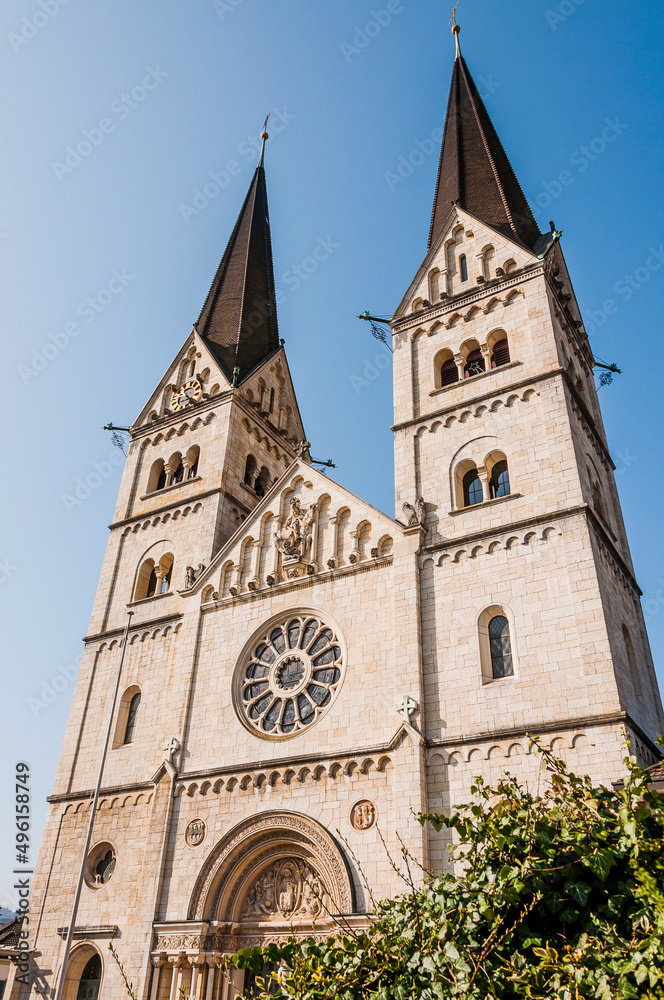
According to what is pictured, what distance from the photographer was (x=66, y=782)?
20719 millimetres

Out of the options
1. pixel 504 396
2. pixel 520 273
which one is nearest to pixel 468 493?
pixel 504 396

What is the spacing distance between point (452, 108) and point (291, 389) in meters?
12.3

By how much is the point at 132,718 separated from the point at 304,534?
6916 millimetres

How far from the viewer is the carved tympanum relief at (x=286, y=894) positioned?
1570 cm

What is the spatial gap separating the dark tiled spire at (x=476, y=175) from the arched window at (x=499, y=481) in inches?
297

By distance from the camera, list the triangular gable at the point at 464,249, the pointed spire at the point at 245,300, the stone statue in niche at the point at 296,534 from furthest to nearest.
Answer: the pointed spire at the point at 245,300, the triangular gable at the point at 464,249, the stone statue in niche at the point at 296,534

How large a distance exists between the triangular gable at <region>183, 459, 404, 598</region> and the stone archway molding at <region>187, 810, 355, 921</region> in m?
5.82

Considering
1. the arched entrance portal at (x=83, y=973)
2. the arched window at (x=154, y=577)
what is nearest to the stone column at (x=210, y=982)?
the arched entrance portal at (x=83, y=973)

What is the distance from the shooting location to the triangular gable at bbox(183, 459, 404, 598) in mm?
18875

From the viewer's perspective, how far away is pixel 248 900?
1661cm

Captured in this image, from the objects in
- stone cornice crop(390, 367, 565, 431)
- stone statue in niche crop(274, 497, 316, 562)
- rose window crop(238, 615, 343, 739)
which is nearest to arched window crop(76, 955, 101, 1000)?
rose window crop(238, 615, 343, 739)

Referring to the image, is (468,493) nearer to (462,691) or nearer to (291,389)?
(462,691)

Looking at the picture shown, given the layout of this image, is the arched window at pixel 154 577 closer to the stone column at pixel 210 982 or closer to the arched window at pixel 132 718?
the arched window at pixel 132 718

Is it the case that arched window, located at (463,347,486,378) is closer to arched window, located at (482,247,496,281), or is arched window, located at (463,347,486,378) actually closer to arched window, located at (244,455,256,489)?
arched window, located at (482,247,496,281)
